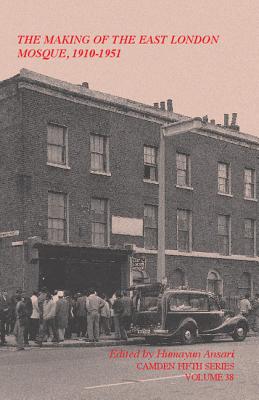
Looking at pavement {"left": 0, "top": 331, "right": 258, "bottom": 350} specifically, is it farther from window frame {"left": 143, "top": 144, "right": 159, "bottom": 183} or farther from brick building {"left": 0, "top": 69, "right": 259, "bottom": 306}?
window frame {"left": 143, "top": 144, "right": 159, "bottom": 183}

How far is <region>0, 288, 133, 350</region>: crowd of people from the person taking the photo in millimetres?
20844

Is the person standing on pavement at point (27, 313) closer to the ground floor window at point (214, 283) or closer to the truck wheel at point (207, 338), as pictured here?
the truck wheel at point (207, 338)

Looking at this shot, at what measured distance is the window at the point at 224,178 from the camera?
35031 mm

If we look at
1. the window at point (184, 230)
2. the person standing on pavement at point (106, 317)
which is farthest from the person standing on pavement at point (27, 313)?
the window at point (184, 230)

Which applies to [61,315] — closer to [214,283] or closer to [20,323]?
[20,323]

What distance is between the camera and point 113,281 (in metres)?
29.1

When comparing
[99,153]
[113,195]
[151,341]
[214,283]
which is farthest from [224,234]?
[151,341]

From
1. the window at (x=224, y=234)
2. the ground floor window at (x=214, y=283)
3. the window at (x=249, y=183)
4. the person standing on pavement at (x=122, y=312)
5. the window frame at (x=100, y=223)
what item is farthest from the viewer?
the window at (x=249, y=183)

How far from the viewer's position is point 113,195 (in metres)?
29.4

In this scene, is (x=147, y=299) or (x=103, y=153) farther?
(x=103, y=153)

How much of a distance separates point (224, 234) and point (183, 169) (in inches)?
172

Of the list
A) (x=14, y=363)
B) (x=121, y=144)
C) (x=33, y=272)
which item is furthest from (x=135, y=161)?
(x=14, y=363)

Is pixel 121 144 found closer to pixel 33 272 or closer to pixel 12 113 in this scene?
pixel 12 113

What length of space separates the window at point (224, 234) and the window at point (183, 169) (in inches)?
122
